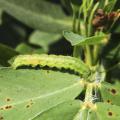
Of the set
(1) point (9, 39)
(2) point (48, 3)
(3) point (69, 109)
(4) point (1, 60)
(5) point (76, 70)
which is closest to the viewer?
(3) point (69, 109)

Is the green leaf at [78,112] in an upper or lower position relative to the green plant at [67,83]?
lower

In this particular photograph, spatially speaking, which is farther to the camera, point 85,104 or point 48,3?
point 48,3

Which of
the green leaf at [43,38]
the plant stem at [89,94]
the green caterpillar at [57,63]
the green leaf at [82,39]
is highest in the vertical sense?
the green leaf at [43,38]

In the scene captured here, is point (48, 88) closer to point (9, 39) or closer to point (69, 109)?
point (69, 109)

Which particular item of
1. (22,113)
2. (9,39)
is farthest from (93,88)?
(9,39)

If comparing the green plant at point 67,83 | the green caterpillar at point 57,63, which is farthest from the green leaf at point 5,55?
the green caterpillar at point 57,63

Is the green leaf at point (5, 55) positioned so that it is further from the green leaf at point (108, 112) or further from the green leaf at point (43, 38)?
the green leaf at point (43, 38)
